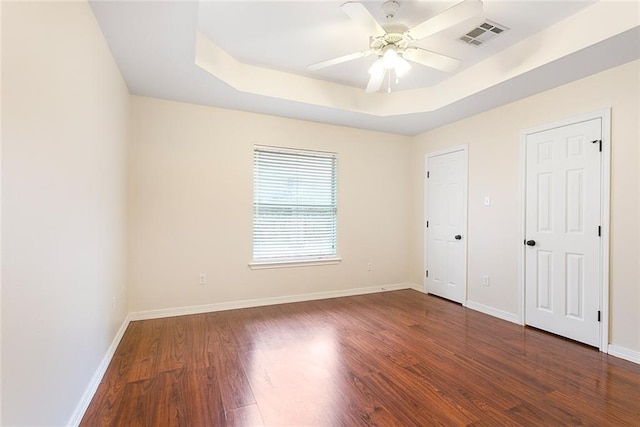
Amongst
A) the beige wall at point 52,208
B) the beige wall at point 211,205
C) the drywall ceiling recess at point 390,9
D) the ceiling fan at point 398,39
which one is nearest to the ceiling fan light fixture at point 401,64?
the ceiling fan at point 398,39

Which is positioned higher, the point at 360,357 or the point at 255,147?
the point at 255,147

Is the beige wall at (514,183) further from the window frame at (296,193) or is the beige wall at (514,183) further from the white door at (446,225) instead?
the window frame at (296,193)

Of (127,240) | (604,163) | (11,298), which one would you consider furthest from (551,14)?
(127,240)

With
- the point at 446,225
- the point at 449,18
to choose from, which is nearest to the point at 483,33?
the point at 449,18

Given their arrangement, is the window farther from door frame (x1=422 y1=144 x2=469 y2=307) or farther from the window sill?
door frame (x1=422 y1=144 x2=469 y2=307)

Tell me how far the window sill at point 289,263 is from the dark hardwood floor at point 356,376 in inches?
28.8

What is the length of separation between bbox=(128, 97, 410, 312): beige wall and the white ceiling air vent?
206 cm

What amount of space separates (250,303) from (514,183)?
3.54 m

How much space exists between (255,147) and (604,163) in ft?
12.1

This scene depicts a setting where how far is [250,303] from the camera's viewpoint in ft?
12.9

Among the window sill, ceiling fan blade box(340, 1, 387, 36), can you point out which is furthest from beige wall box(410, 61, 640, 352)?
ceiling fan blade box(340, 1, 387, 36)

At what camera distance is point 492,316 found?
366cm

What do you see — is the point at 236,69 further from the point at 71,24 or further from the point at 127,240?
the point at 127,240

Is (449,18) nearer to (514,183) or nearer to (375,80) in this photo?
(375,80)
